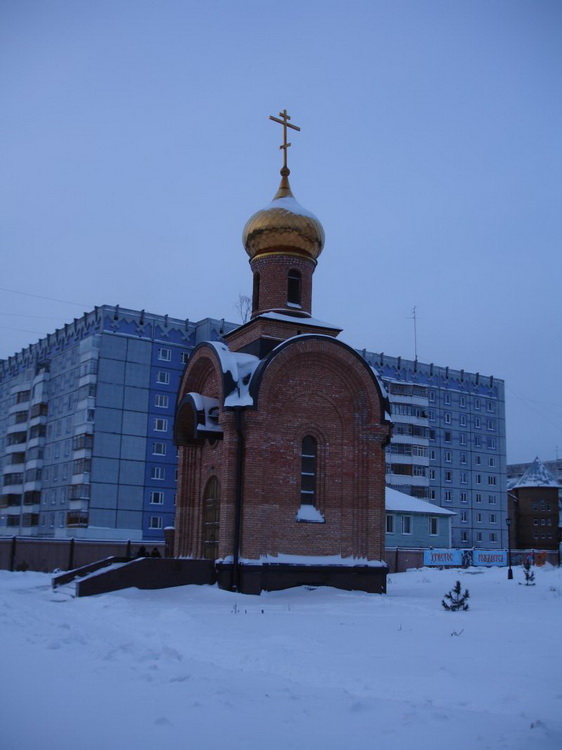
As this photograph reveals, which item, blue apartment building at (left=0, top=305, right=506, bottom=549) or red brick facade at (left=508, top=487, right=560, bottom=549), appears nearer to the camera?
blue apartment building at (left=0, top=305, right=506, bottom=549)

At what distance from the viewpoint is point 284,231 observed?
20.8 m

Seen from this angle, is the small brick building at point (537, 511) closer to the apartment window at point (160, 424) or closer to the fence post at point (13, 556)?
the apartment window at point (160, 424)

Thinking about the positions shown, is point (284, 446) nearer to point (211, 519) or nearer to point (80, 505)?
point (211, 519)

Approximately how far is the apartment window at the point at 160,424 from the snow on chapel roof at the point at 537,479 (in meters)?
31.5

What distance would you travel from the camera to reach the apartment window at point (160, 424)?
4819 cm

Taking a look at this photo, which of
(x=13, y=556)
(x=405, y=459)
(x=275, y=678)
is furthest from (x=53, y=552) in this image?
(x=405, y=459)

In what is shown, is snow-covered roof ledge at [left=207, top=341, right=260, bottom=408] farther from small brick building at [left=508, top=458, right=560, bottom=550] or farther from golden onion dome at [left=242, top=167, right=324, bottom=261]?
small brick building at [left=508, top=458, right=560, bottom=550]

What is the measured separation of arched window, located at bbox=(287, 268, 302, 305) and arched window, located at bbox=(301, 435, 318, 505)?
4.32 m

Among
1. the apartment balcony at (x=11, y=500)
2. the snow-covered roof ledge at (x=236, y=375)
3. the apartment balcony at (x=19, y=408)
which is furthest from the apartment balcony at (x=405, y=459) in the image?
the snow-covered roof ledge at (x=236, y=375)

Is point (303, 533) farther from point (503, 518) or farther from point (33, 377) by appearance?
point (503, 518)

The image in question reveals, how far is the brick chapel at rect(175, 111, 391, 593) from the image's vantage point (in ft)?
57.0

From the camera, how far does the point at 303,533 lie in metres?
18.0

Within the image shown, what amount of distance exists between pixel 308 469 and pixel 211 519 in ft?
9.38

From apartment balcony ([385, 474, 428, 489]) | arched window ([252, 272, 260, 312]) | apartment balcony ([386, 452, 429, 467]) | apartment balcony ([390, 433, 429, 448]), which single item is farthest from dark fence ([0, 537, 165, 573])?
apartment balcony ([390, 433, 429, 448])
